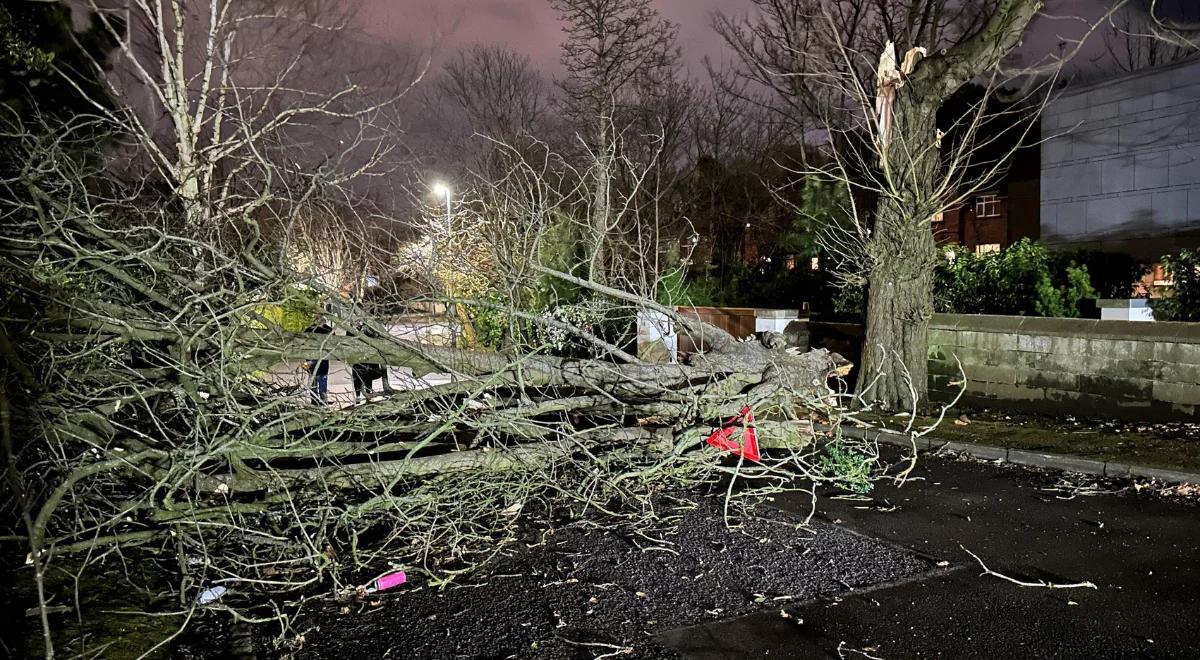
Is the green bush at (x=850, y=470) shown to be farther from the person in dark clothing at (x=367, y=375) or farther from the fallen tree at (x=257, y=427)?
the person in dark clothing at (x=367, y=375)

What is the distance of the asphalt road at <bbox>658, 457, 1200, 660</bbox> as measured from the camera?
12.3 ft

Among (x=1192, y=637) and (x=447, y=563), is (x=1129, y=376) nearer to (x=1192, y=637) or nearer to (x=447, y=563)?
(x=1192, y=637)

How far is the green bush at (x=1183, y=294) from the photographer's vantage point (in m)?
9.28

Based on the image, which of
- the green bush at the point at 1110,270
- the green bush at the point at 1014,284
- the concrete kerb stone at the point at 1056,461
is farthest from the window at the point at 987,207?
the concrete kerb stone at the point at 1056,461

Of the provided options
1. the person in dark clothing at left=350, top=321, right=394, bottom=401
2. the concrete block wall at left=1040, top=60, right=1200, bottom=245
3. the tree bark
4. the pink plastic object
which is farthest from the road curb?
the concrete block wall at left=1040, top=60, right=1200, bottom=245

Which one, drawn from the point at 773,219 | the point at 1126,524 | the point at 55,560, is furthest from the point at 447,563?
the point at 773,219

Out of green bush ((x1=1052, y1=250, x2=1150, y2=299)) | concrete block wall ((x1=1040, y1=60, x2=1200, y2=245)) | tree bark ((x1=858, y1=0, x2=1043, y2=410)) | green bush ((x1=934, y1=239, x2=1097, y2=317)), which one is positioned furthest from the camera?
concrete block wall ((x1=1040, y1=60, x2=1200, y2=245))

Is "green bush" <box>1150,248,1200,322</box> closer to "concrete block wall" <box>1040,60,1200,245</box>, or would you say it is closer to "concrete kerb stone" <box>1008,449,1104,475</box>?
"concrete kerb stone" <box>1008,449,1104,475</box>

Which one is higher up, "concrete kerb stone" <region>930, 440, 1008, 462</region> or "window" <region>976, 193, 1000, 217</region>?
"window" <region>976, 193, 1000, 217</region>

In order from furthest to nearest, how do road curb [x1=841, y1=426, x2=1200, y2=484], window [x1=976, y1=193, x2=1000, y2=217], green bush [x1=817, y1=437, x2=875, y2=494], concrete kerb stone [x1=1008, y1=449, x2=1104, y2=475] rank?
Answer: 1. window [x1=976, y1=193, x2=1000, y2=217]
2. concrete kerb stone [x1=1008, y1=449, x2=1104, y2=475]
3. road curb [x1=841, y1=426, x2=1200, y2=484]
4. green bush [x1=817, y1=437, x2=875, y2=494]

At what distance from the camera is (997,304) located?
11.6 m

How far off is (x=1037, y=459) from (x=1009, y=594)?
3.56 m

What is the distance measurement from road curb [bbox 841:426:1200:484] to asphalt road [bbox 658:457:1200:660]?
575mm

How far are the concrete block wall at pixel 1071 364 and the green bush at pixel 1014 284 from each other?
2.86ft
